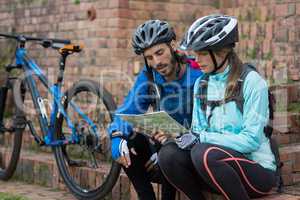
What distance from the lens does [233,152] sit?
3266 mm

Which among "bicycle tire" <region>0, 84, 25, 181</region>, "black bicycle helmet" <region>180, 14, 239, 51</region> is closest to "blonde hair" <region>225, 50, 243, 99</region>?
"black bicycle helmet" <region>180, 14, 239, 51</region>

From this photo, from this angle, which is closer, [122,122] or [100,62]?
[122,122]

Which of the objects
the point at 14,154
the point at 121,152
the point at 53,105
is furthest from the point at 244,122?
the point at 14,154

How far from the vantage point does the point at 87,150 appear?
4820 millimetres

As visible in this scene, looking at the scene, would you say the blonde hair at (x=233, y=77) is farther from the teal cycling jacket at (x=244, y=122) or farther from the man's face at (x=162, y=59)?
the man's face at (x=162, y=59)

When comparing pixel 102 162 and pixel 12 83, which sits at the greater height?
pixel 12 83

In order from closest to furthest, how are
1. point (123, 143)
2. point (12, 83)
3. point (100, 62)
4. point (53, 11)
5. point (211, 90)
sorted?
point (211, 90), point (123, 143), point (12, 83), point (100, 62), point (53, 11)

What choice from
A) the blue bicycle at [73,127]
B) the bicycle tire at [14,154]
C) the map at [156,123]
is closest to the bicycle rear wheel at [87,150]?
the blue bicycle at [73,127]

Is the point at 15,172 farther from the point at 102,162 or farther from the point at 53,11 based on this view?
the point at 53,11

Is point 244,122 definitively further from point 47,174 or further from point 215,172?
point 47,174

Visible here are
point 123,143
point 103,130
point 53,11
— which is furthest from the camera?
point 53,11

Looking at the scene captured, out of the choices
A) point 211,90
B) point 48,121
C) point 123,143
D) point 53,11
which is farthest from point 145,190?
point 53,11

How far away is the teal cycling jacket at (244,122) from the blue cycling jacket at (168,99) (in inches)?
13.1

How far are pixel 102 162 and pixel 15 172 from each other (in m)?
1.10
